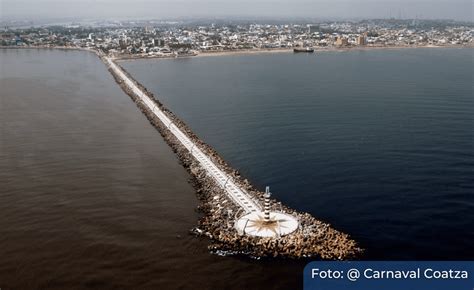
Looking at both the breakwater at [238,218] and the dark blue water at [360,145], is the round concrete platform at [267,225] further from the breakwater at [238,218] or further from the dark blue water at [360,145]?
the dark blue water at [360,145]

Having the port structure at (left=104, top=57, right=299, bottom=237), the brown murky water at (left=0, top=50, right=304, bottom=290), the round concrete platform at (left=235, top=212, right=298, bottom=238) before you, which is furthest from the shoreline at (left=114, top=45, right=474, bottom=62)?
the round concrete platform at (left=235, top=212, right=298, bottom=238)

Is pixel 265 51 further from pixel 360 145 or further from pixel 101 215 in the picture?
pixel 101 215

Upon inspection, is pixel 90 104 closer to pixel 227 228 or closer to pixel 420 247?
pixel 227 228

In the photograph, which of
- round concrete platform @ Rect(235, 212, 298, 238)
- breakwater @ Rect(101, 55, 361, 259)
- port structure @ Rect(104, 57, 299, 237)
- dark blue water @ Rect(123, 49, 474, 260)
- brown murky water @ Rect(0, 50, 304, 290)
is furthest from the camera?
dark blue water @ Rect(123, 49, 474, 260)

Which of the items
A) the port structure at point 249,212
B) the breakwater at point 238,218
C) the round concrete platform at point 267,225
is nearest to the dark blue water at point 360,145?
the breakwater at point 238,218

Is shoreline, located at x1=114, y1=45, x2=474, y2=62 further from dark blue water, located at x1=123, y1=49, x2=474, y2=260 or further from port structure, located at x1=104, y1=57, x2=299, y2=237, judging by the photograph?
port structure, located at x1=104, y1=57, x2=299, y2=237

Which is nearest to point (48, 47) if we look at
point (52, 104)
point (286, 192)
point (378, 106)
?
point (52, 104)
